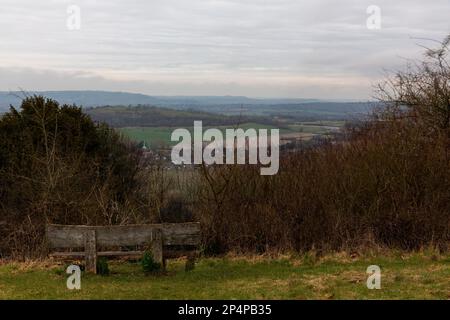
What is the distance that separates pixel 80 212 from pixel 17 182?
4.43 m

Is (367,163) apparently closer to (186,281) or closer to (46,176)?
(186,281)

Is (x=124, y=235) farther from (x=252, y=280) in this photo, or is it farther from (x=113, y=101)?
(x=113, y=101)

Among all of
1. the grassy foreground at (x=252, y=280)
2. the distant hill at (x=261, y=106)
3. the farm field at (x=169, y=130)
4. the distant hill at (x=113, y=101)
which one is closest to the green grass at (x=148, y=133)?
the farm field at (x=169, y=130)

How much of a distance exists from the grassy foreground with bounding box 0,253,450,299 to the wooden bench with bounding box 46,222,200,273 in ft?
1.30

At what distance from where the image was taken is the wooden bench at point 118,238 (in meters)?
10.1

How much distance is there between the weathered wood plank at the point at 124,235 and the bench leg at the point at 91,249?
76 mm

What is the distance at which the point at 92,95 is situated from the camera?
50.1 meters

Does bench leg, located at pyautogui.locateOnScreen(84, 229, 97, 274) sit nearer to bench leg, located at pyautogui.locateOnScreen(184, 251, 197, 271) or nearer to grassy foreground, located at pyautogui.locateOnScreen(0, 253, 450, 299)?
grassy foreground, located at pyautogui.locateOnScreen(0, 253, 450, 299)

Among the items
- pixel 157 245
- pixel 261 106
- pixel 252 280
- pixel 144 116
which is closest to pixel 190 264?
pixel 157 245

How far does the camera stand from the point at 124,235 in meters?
10.1

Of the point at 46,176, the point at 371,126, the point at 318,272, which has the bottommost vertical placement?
the point at 318,272

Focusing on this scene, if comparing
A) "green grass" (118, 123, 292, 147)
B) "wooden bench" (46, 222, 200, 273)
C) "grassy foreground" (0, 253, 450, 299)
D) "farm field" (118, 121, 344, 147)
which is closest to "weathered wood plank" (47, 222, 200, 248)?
"wooden bench" (46, 222, 200, 273)

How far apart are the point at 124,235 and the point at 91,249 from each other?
25.4 inches
